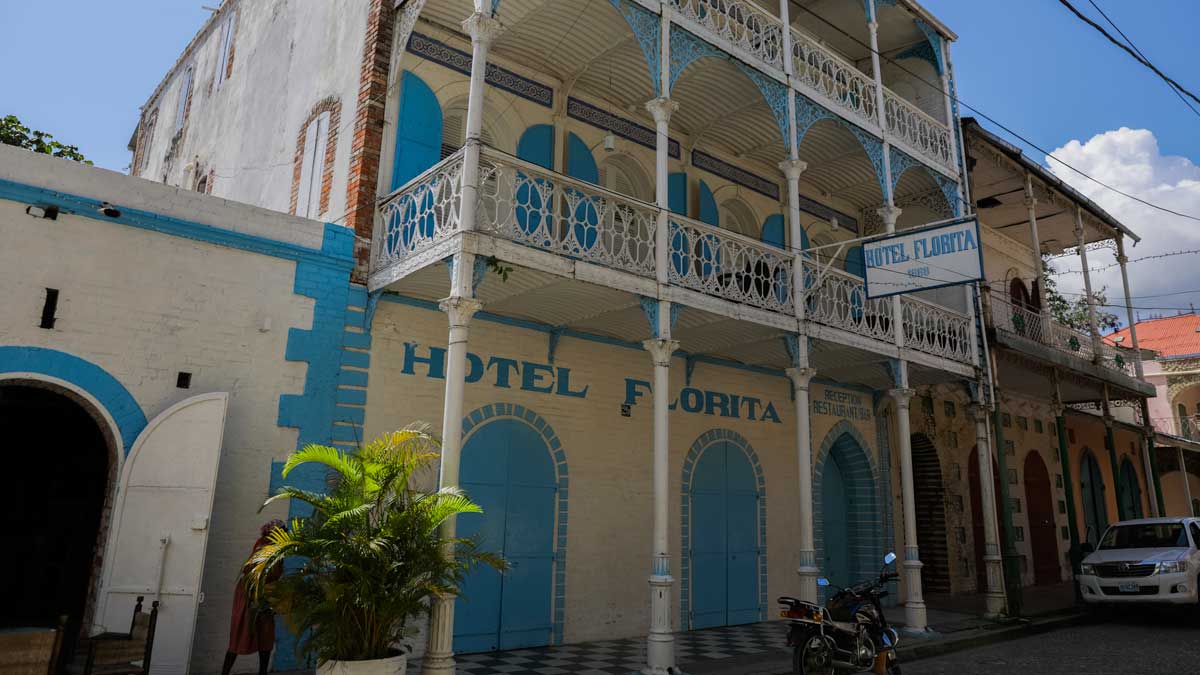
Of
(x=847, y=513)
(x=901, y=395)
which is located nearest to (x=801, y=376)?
(x=901, y=395)

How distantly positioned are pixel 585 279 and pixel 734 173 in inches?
239

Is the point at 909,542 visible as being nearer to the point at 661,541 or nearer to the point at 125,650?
the point at 661,541

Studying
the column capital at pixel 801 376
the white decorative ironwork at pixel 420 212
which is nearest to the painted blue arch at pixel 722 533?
the column capital at pixel 801 376

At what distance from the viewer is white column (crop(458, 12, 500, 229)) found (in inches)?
298

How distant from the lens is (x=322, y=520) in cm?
638

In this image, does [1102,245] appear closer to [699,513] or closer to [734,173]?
[734,173]

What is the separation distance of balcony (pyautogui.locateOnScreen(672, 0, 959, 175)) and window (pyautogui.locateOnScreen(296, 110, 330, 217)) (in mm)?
4875

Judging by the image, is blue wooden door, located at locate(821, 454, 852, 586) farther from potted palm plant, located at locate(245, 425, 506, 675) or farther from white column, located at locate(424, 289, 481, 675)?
potted palm plant, located at locate(245, 425, 506, 675)

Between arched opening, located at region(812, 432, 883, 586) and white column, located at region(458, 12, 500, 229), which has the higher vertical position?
white column, located at region(458, 12, 500, 229)

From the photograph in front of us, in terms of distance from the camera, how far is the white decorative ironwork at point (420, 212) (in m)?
7.88

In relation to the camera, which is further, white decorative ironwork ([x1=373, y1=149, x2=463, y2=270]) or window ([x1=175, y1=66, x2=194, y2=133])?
window ([x1=175, y1=66, x2=194, y2=133])

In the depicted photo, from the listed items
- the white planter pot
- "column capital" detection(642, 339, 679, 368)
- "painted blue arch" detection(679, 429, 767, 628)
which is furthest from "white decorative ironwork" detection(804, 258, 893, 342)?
the white planter pot

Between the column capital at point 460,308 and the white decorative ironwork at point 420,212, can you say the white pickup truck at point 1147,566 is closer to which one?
the column capital at point 460,308

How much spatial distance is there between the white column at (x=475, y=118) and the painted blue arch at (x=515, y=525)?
299cm
